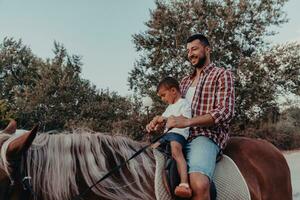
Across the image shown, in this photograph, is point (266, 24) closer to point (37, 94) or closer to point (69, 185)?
point (37, 94)

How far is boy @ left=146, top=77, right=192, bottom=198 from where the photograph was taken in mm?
3239

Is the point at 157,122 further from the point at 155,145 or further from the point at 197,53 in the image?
the point at 197,53

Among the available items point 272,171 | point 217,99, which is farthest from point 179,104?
point 272,171

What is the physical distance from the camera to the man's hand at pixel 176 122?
132 inches

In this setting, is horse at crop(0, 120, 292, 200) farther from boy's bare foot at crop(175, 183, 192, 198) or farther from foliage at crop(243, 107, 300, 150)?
foliage at crop(243, 107, 300, 150)

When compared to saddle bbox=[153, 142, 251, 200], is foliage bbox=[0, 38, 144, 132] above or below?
above

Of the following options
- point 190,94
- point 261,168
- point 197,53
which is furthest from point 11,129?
point 261,168

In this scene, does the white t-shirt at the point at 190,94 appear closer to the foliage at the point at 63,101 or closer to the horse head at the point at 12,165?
the horse head at the point at 12,165

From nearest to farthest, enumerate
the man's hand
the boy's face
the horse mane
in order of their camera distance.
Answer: the horse mane
the man's hand
the boy's face

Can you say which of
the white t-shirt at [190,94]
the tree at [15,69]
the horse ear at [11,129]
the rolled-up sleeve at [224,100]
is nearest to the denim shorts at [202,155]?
the rolled-up sleeve at [224,100]

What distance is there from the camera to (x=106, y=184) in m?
3.16

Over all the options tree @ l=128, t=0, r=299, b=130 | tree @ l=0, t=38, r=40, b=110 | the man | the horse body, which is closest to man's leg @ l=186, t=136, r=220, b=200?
the man

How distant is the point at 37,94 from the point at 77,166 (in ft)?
121

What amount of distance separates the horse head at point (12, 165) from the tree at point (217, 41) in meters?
31.2
